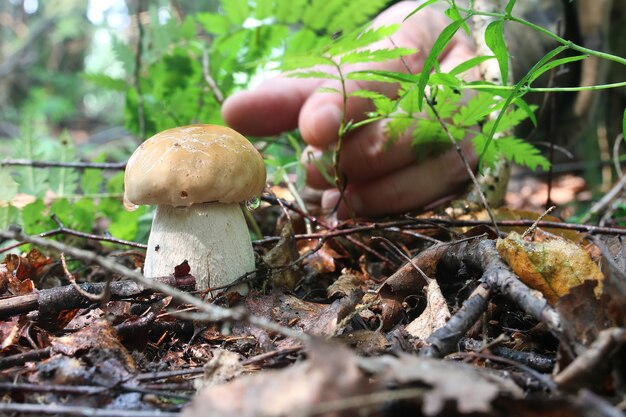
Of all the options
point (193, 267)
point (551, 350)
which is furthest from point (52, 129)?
point (551, 350)

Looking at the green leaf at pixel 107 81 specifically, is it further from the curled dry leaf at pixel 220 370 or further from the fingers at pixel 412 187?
the curled dry leaf at pixel 220 370

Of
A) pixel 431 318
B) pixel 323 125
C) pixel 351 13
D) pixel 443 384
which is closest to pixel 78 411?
pixel 443 384

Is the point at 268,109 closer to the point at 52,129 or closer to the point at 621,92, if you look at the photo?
the point at 621,92

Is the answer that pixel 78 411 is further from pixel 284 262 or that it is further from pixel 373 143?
pixel 373 143

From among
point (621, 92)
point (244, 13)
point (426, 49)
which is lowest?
point (621, 92)

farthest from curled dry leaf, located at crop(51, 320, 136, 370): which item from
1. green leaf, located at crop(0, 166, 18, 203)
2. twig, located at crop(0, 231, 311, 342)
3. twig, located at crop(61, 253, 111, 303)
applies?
green leaf, located at crop(0, 166, 18, 203)

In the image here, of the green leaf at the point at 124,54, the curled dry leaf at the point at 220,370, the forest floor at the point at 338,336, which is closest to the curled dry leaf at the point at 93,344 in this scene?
the forest floor at the point at 338,336
